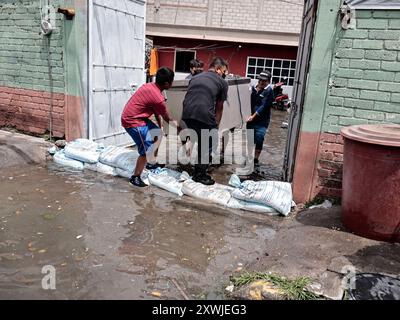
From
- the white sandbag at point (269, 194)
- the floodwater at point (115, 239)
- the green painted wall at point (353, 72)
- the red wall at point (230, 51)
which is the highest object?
the red wall at point (230, 51)

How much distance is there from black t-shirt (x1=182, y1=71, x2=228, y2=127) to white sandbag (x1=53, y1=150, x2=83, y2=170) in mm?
1906

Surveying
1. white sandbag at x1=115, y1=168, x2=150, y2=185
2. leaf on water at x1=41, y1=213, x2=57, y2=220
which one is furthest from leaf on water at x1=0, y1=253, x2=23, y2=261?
white sandbag at x1=115, y1=168, x2=150, y2=185

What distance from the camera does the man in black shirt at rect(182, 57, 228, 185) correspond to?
16.5 ft

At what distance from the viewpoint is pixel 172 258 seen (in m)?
3.30

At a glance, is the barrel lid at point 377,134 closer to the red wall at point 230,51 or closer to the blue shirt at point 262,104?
the blue shirt at point 262,104

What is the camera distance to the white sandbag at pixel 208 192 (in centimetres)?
468

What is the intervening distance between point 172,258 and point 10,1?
5847mm

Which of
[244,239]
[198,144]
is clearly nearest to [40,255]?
[244,239]

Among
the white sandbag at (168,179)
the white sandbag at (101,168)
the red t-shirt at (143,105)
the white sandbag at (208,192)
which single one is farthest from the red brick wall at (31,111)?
the white sandbag at (208,192)

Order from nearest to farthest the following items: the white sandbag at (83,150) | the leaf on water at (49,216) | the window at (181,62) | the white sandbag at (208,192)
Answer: the leaf on water at (49,216), the white sandbag at (208,192), the white sandbag at (83,150), the window at (181,62)

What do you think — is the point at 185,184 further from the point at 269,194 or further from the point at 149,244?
the point at 149,244

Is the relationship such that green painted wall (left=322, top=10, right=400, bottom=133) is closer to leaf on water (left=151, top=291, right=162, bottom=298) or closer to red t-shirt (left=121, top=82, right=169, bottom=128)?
red t-shirt (left=121, top=82, right=169, bottom=128)

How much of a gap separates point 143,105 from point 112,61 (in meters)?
2.11

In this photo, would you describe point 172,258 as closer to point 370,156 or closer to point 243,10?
point 370,156
